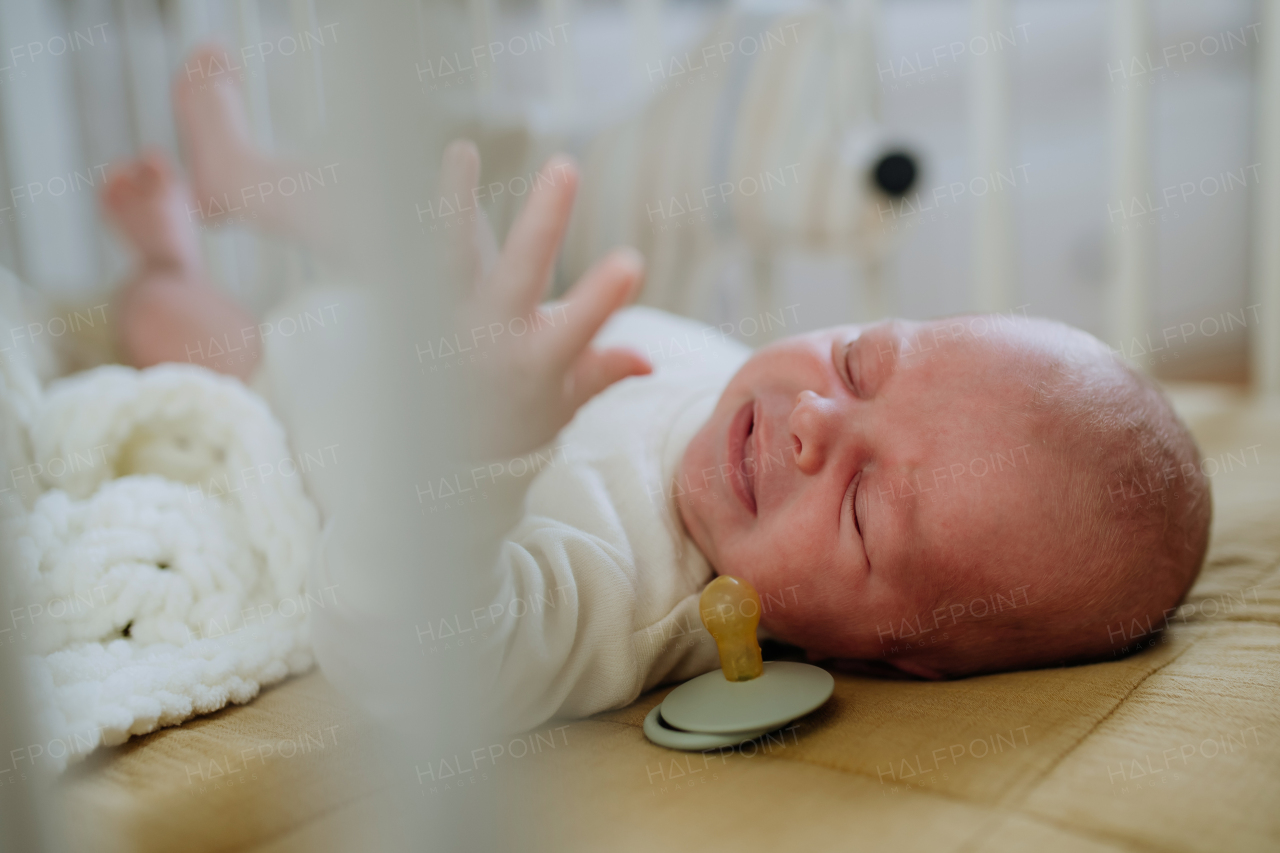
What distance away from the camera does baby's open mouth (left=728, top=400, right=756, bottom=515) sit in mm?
674

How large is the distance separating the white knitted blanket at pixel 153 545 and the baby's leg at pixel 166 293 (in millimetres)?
337

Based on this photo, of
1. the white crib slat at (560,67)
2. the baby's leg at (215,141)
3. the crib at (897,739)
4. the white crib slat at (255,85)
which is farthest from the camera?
the white crib slat at (560,67)

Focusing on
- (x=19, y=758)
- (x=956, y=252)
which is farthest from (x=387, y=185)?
(x=956, y=252)

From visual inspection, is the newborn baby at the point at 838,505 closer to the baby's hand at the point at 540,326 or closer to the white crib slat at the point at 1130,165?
the baby's hand at the point at 540,326

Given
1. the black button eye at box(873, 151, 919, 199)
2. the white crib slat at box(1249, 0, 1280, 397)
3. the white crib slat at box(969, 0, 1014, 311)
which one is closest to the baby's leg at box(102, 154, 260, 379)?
the black button eye at box(873, 151, 919, 199)

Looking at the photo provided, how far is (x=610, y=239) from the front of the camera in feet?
4.97

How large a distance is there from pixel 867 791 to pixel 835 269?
2030mm

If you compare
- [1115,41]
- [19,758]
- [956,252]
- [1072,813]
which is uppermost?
[1115,41]

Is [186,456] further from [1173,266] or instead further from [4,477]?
[1173,266]

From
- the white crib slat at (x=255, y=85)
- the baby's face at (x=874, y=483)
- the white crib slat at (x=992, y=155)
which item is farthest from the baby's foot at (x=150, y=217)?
the white crib slat at (x=992, y=155)

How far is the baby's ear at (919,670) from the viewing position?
24.5 inches

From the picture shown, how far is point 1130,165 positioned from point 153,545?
1288 mm

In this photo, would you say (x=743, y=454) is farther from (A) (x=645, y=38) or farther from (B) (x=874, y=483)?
(A) (x=645, y=38)

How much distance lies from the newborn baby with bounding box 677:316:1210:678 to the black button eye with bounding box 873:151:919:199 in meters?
0.68
